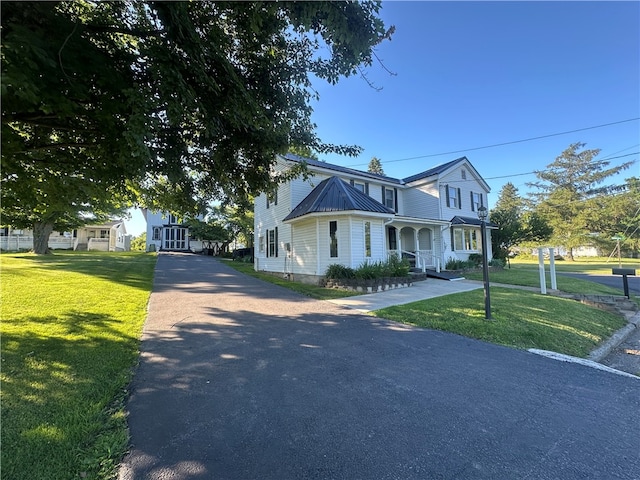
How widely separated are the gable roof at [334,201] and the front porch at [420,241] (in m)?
3.07

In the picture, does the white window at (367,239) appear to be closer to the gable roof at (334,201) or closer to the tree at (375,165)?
the gable roof at (334,201)

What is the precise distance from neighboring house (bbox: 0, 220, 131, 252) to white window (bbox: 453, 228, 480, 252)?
37120mm

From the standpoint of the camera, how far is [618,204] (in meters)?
36.1

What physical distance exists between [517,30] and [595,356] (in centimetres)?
1122

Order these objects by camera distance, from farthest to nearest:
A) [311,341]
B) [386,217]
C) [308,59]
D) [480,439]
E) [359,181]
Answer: [359,181]
[386,217]
[311,341]
[308,59]
[480,439]

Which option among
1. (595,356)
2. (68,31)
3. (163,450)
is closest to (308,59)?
(68,31)

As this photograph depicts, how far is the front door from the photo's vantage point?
3981cm

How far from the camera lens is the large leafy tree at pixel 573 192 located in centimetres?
3834

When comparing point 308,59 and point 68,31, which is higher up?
point 308,59

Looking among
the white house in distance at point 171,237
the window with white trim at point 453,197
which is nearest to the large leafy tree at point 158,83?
the window with white trim at point 453,197

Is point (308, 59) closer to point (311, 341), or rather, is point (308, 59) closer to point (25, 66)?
point (25, 66)

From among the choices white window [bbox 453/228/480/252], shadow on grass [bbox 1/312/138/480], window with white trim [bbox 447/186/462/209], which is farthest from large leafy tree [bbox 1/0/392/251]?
window with white trim [bbox 447/186/462/209]

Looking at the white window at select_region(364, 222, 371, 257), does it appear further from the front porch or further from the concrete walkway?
the front porch

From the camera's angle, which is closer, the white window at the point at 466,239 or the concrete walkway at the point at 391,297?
the concrete walkway at the point at 391,297
